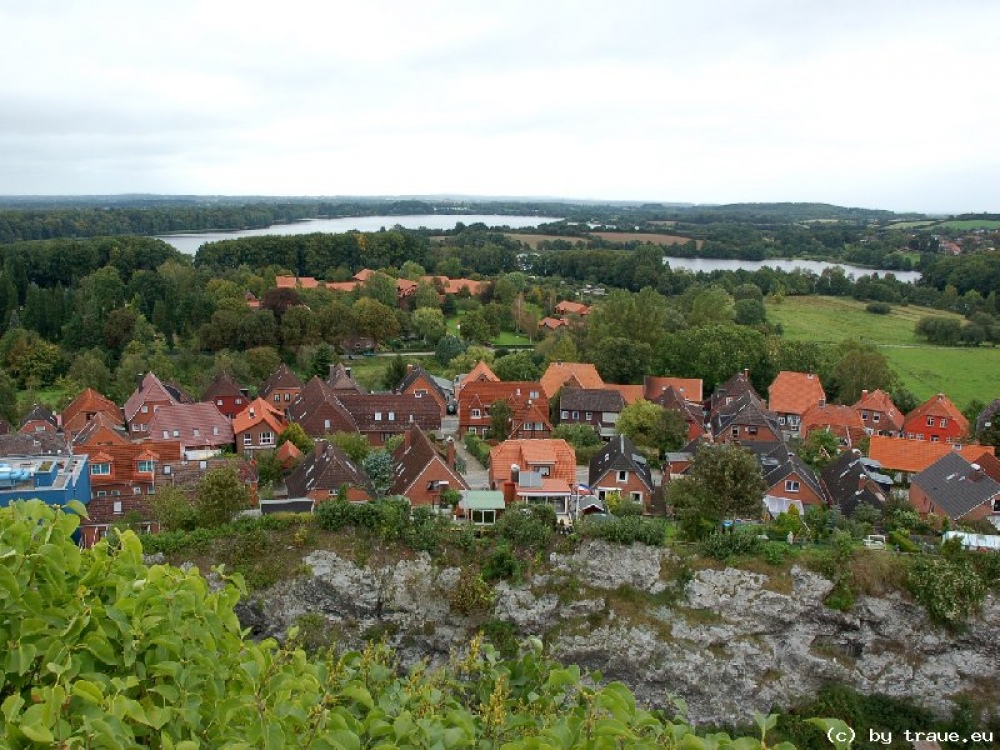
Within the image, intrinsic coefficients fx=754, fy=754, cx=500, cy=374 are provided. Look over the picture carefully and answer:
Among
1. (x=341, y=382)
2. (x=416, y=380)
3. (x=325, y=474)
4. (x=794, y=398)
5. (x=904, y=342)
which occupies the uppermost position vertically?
(x=325, y=474)

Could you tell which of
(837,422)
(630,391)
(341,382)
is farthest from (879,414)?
(341,382)

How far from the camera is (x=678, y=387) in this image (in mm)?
40531

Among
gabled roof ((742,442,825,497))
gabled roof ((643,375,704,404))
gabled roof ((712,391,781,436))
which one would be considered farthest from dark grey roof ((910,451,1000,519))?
gabled roof ((643,375,704,404))

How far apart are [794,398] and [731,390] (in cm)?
311

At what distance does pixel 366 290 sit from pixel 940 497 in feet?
155

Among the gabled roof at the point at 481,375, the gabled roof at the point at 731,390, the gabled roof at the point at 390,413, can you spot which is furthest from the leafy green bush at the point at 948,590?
the gabled roof at the point at 481,375

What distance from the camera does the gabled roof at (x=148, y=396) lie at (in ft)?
118

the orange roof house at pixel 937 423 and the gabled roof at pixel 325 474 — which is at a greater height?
the gabled roof at pixel 325 474

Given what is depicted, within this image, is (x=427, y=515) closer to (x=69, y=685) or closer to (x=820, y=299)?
(x=69, y=685)

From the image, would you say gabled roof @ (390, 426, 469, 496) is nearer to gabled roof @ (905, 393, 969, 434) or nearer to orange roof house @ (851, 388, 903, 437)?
orange roof house @ (851, 388, 903, 437)

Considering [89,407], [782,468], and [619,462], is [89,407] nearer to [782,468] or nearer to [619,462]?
[619,462]

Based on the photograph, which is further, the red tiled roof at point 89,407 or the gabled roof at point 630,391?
the gabled roof at point 630,391

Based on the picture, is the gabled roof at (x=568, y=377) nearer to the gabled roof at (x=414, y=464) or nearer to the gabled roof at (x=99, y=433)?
the gabled roof at (x=414, y=464)

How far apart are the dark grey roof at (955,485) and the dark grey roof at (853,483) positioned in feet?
4.68
